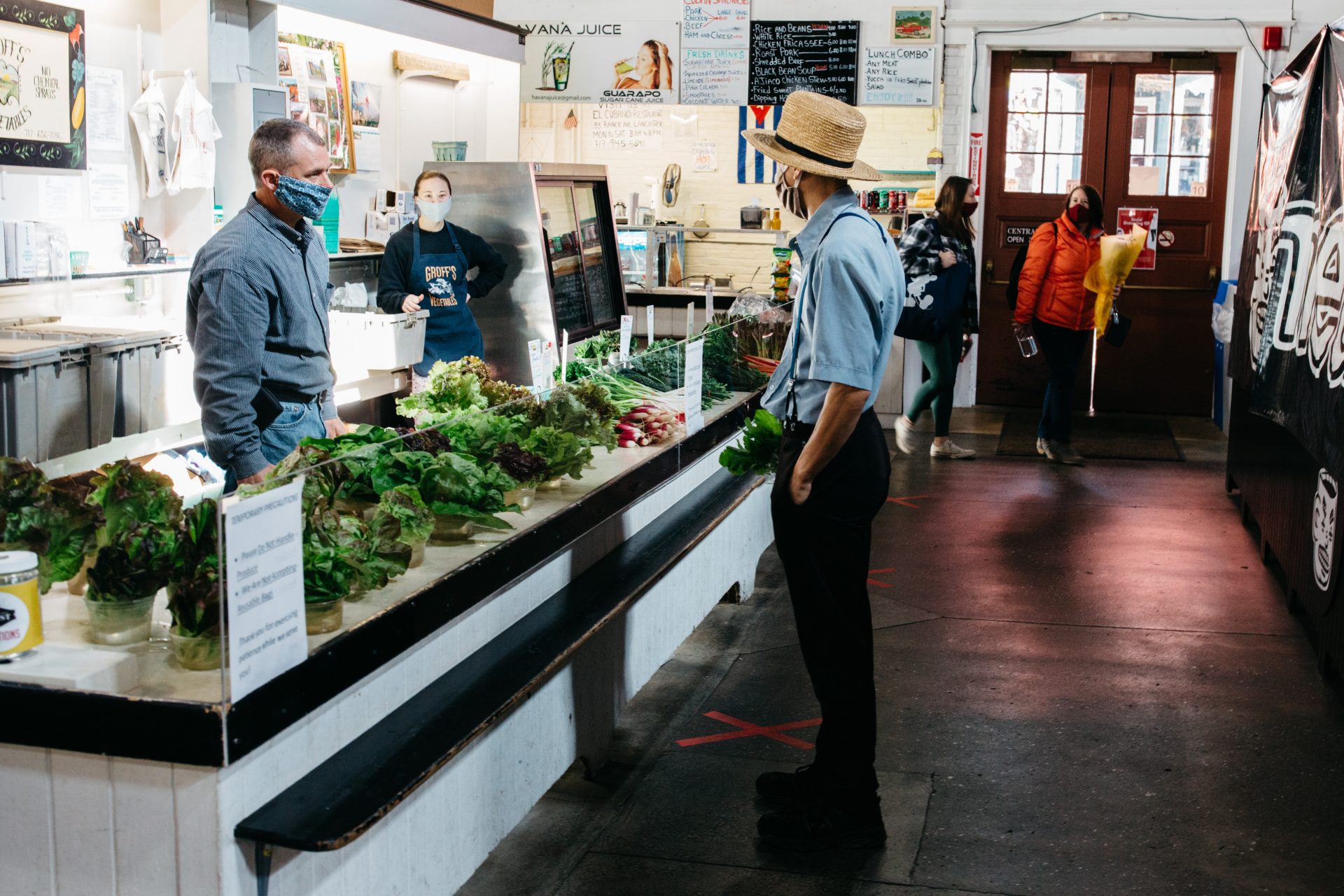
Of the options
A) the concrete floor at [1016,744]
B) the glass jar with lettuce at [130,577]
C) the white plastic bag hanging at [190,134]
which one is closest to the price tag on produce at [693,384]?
the concrete floor at [1016,744]

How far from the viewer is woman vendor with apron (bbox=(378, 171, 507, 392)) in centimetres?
677

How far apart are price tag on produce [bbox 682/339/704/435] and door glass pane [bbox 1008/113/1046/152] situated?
281 inches

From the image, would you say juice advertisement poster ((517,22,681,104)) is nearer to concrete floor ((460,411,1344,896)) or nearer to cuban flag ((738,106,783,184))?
cuban flag ((738,106,783,184))

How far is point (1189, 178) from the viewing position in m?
11.4

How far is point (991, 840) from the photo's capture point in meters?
3.83

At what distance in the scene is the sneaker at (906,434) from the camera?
31.6 feet

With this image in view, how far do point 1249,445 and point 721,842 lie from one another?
4783mm

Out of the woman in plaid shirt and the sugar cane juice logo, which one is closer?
the sugar cane juice logo

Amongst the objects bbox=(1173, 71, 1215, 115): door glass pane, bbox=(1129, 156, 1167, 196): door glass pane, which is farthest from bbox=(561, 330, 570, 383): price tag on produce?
bbox=(1173, 71, 1215, 115): door glass pane

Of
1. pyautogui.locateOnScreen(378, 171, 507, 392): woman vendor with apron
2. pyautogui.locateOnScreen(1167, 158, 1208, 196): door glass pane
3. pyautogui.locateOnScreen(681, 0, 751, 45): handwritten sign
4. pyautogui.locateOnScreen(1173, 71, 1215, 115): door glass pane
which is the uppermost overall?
pyautogui.locateOnScreen(681, 0, 751, 45): handwritten sign

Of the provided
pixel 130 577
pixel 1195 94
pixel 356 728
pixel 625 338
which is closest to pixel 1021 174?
pixel 1195 94

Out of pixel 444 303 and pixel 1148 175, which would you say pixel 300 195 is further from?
pixel 1148 175

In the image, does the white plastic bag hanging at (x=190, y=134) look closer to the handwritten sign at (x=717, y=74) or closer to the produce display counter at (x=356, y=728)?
the produce display counter at (x=356, y=728)

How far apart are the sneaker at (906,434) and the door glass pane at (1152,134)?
3.55 meters
